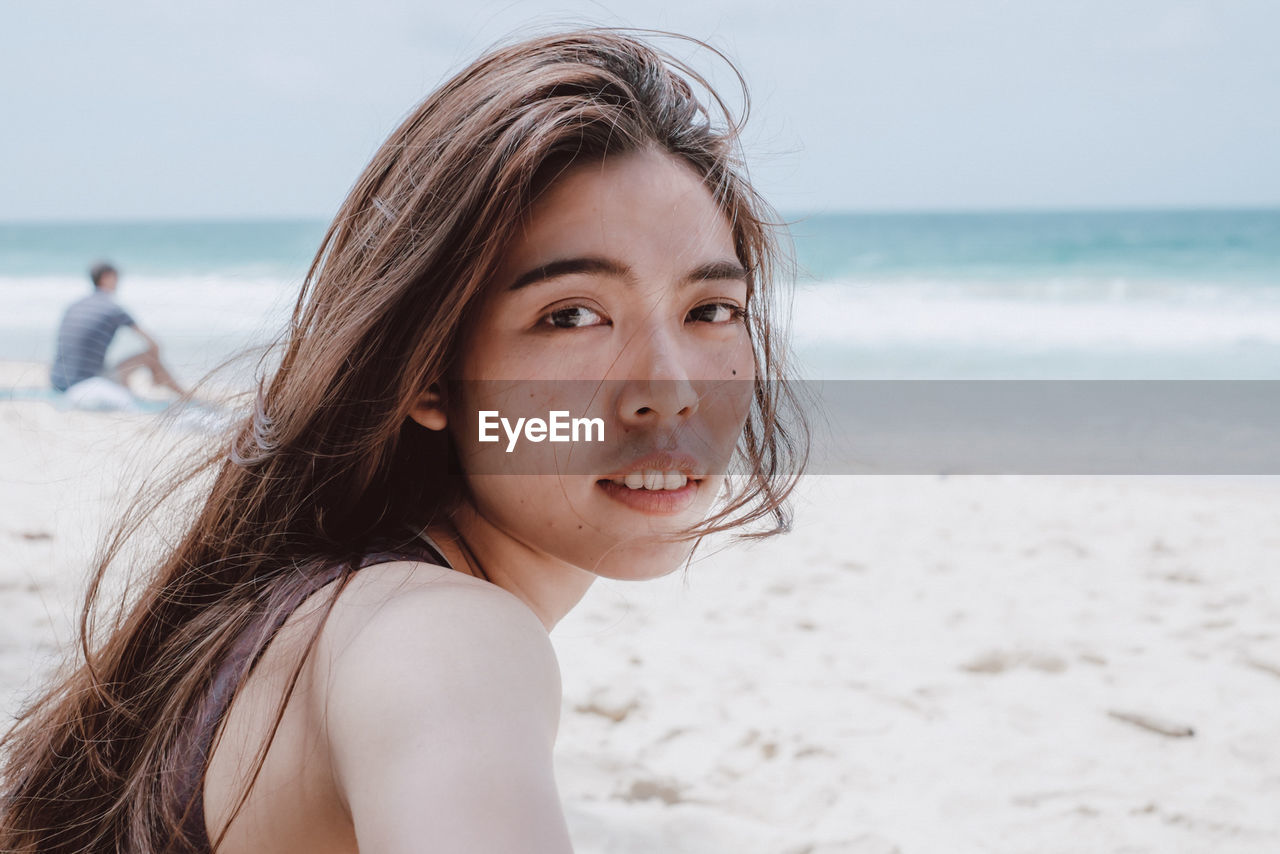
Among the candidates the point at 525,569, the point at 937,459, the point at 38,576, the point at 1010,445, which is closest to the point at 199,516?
the point at 525,569

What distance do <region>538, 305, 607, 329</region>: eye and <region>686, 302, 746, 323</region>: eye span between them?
6.3 inches

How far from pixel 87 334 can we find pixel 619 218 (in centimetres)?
842

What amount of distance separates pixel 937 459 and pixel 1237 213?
77.9 ft

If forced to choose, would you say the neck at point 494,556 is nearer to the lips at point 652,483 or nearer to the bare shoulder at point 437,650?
the lips at point 652,483

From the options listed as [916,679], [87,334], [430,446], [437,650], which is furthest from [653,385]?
[87,334]

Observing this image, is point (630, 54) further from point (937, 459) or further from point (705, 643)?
point (937, 459)

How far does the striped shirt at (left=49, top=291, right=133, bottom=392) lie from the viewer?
8.36 metres

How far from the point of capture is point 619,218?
49.3 inches

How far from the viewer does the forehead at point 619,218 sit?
122cm

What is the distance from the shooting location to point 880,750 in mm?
3266

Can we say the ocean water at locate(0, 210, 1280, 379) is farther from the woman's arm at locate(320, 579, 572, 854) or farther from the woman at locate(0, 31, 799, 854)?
the woman's arm at locate(320, 579, 572, 854)

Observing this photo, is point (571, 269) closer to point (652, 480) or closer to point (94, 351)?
point (652, 480)

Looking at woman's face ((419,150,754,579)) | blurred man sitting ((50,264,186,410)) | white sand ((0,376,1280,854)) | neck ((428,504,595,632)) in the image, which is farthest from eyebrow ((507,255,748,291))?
blurred man sitting ((50,264,186,410))

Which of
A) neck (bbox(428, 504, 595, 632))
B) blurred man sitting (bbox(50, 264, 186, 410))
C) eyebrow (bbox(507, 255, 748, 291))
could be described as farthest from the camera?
blurred man sitting (bbox(50, 264, 186, 410))
